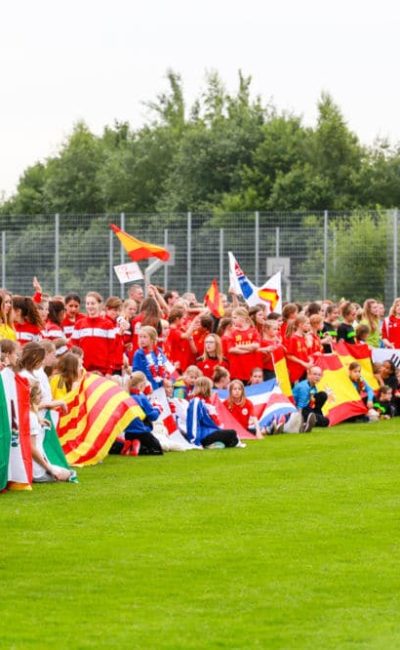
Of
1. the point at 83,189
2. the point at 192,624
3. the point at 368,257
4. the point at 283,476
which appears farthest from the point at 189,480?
the point at 83,189

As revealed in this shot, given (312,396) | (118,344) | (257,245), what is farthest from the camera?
(257,245)

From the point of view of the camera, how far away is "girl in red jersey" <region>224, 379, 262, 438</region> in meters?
21.1

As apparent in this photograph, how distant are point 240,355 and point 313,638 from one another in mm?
14576

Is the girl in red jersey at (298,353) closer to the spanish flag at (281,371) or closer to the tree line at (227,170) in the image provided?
the spanish flag at (281,371)

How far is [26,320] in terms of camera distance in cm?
1914

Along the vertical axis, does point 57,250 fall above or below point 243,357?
above

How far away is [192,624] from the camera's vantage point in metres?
8.82

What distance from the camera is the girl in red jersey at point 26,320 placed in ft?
62.6

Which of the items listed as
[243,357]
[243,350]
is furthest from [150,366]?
[243,357]

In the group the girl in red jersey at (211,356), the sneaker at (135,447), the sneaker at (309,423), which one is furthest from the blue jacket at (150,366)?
the sneaker at (309,423)

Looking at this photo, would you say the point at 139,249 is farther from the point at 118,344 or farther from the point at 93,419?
the point at 93,419

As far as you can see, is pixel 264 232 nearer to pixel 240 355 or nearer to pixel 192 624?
pixel 240 355

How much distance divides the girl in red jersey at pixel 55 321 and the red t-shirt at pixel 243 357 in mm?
2873

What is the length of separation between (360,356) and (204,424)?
605cm
